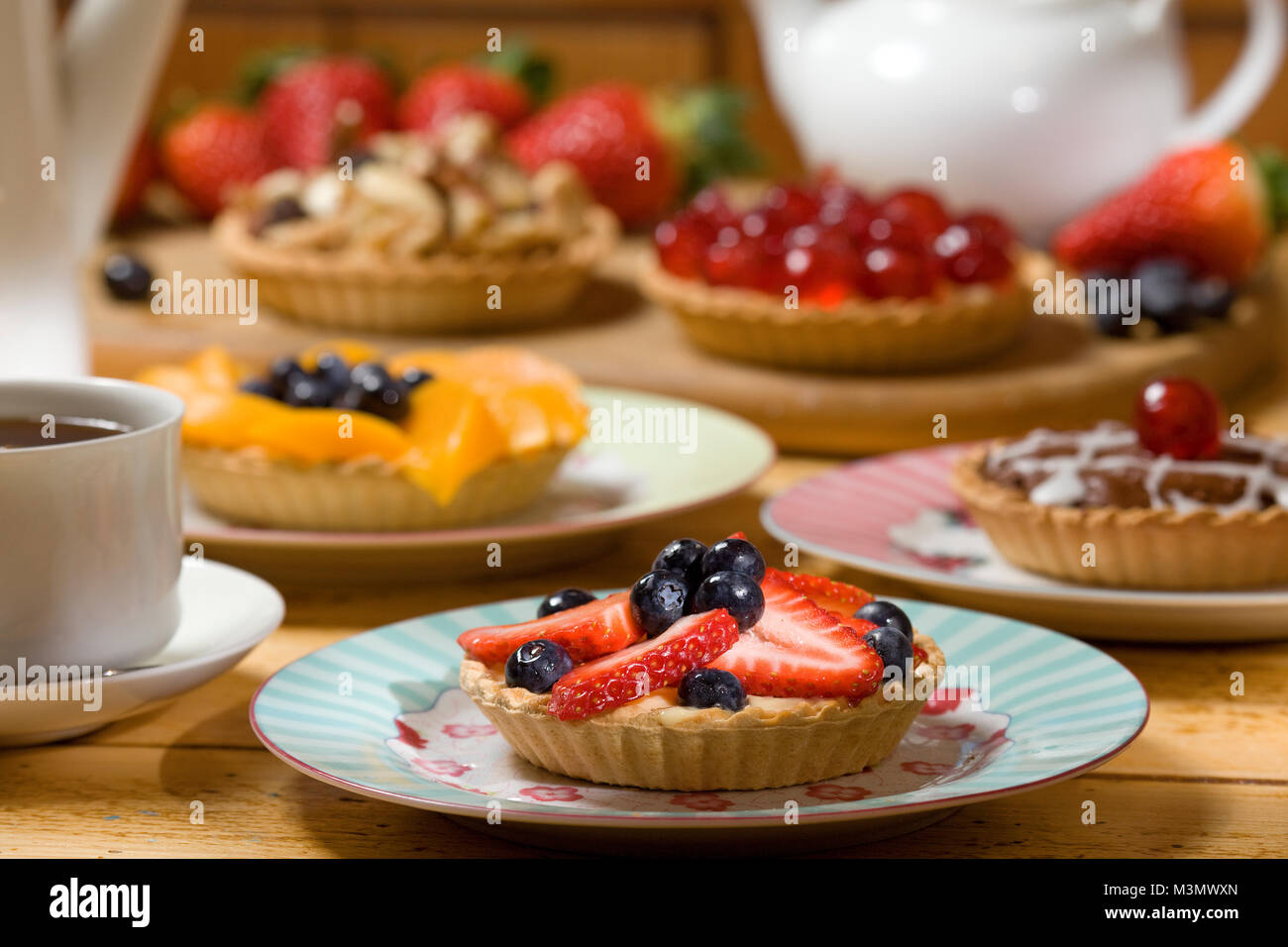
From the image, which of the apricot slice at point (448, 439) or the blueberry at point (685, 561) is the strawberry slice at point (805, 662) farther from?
the apricot slice at point (448, 439)

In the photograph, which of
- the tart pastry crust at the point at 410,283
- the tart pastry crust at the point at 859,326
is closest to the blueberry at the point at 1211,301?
the tart pastry crust at the point at 859,326

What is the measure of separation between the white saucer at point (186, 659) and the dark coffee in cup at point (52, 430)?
0.14m

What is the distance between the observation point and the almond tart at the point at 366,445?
53.2 inches

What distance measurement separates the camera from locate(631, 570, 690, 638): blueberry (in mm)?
924

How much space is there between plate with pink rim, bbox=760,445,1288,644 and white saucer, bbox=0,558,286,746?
42cm

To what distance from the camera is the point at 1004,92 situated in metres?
2.21

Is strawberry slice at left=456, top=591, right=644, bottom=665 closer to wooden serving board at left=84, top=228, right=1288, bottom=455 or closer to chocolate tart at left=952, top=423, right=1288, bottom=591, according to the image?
chocolate tart at left=952, top=423, right=1288, bottom=591

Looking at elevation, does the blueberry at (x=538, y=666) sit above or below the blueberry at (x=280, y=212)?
below

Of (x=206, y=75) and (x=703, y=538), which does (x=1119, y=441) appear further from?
(x=206, y=75)

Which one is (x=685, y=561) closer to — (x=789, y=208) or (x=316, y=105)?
(x=789, y=208)

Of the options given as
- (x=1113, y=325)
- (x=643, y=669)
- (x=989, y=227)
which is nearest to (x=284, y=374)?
(x=643, y=669)

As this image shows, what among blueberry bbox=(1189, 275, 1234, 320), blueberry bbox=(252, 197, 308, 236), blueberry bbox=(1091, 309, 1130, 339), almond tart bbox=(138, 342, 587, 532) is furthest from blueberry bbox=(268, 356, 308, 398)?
blueberry bbox=(1189, 275, 1234, 320)

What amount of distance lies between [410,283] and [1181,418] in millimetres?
995

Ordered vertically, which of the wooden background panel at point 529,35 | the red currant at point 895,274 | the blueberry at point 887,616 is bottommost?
the blueberry at point 887,616
